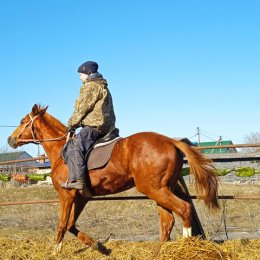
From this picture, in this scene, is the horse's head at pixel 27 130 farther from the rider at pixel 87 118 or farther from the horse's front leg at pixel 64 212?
the horse's front leg at pixel 64 212

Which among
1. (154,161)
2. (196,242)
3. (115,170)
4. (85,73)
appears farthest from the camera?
(85,73)

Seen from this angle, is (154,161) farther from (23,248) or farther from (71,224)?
(23,248)

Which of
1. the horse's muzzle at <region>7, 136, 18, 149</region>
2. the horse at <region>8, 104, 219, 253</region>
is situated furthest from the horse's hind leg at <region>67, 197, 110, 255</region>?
the horse's muzzle at <region>7, 136, 18, 149</region>

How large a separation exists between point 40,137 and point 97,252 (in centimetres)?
213

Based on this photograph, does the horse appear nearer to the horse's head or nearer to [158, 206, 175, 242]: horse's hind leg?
[158, 206, 175, 242]: horse's hind leg

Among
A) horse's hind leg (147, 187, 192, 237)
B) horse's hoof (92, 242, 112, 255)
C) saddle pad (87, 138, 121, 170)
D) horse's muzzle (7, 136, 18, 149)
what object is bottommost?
horse's hoof (92, 242, 112, 255)

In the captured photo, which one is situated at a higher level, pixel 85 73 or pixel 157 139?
pixel 85 73

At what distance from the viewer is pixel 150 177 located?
20.0 feet

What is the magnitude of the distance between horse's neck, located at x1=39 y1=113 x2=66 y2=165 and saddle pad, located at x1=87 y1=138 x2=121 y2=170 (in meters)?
0.85

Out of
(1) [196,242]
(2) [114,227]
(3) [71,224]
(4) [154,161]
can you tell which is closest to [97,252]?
(3) [71,224]

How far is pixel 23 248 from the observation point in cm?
698

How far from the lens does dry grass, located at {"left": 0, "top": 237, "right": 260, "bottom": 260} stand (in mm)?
4836

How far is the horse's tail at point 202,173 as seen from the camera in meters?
6.23

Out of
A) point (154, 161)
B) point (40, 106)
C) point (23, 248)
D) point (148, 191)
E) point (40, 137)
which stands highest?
point (40, 106)
